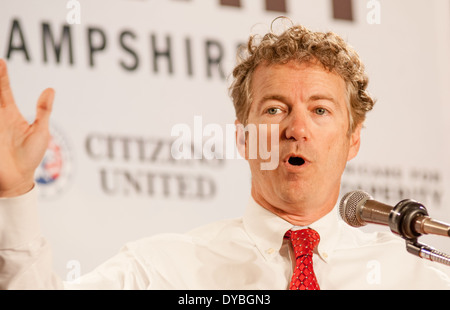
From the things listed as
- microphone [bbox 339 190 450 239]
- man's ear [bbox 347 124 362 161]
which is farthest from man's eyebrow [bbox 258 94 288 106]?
microphone [bbox 339 190 450 239]

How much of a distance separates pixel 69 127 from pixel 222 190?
668 mm

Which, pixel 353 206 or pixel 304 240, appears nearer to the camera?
pixel 353 206

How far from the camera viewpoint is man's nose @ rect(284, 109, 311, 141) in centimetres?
232

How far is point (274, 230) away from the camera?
2375 mm

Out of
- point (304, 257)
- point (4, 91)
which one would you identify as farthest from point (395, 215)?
point (4, 91)

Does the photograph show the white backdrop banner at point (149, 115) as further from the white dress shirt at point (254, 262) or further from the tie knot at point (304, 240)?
the tie knot at point (304, 240)

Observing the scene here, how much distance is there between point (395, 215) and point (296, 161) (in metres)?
0.69

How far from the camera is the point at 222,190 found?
288cm

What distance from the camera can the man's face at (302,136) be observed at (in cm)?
234

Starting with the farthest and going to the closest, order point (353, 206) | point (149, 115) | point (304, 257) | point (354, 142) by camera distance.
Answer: point (149, 115) → point (354, 142) → point (304, 257) → point (353, 206)

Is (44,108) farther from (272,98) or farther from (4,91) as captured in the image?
(272,98)

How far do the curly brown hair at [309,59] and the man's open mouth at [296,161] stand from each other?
0.83 feet

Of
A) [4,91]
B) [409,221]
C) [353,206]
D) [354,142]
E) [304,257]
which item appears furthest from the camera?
[354,142]

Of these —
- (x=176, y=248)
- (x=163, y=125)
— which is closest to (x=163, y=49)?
(x=163, y=125)
